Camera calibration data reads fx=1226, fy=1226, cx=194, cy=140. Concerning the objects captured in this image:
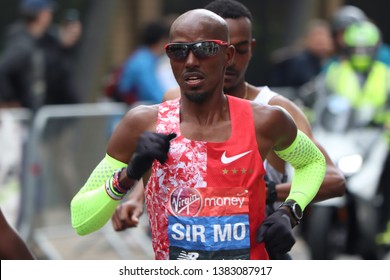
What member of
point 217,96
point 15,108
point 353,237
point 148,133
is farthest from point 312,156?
point 15,108

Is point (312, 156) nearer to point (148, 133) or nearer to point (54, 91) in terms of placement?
point (148, 133)

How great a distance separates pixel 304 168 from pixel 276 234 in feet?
1.64

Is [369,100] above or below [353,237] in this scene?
above

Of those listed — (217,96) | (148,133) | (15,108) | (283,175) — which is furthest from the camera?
(15,108)

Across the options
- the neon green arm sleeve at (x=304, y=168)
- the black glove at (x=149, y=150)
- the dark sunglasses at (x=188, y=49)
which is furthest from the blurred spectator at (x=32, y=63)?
the black glove at (x=149, y=150)

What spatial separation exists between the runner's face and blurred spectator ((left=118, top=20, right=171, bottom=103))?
5447mm

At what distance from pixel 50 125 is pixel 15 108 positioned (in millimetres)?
797

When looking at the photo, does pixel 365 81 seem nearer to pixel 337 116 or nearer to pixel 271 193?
pixel 337 116

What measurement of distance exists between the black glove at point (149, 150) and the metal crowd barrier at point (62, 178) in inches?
220

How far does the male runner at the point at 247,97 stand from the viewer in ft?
17.9

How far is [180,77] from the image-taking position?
453 cm

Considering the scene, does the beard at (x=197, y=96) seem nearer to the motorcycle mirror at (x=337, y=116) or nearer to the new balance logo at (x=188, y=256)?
the new balance logo at (x=188, y=256)

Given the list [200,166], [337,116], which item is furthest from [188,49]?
[337,116]

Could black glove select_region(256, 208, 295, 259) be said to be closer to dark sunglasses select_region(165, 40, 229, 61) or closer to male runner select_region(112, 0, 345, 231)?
dark sunglasses select_region(165, 40, 229, 61)
